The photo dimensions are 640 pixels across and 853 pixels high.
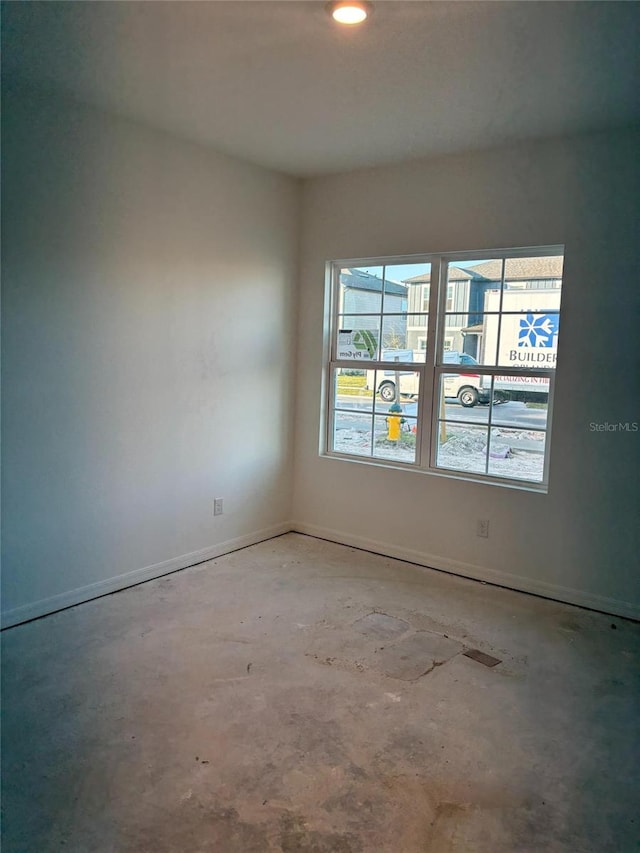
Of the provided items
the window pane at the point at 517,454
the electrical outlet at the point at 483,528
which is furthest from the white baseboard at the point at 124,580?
the window pane at the point at 517,454

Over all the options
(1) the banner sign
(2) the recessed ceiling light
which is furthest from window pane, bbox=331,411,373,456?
(2) the recessed ceiling light

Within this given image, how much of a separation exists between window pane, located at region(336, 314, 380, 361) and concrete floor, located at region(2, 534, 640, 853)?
1789 millimetres

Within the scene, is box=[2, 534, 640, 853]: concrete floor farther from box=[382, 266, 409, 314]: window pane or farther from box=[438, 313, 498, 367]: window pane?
box=[382, 266, 409, 314]: window pane

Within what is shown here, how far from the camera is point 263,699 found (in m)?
2.61

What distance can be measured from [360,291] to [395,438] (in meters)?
1.13

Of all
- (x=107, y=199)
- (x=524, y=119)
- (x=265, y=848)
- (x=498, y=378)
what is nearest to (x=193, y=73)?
(x=107, y=199)

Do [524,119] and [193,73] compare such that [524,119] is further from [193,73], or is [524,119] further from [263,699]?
[263,699]

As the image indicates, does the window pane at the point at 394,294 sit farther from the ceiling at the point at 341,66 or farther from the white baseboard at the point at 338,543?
the white baseboard at the point at 338,543

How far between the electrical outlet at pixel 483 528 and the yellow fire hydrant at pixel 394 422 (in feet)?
2.77

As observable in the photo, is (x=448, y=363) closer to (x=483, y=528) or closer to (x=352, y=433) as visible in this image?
(x=352, y=433)

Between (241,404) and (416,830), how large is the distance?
2984 mm

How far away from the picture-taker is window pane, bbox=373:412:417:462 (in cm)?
439

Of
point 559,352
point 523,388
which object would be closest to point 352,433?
point 523,388

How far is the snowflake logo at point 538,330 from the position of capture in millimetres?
3742
